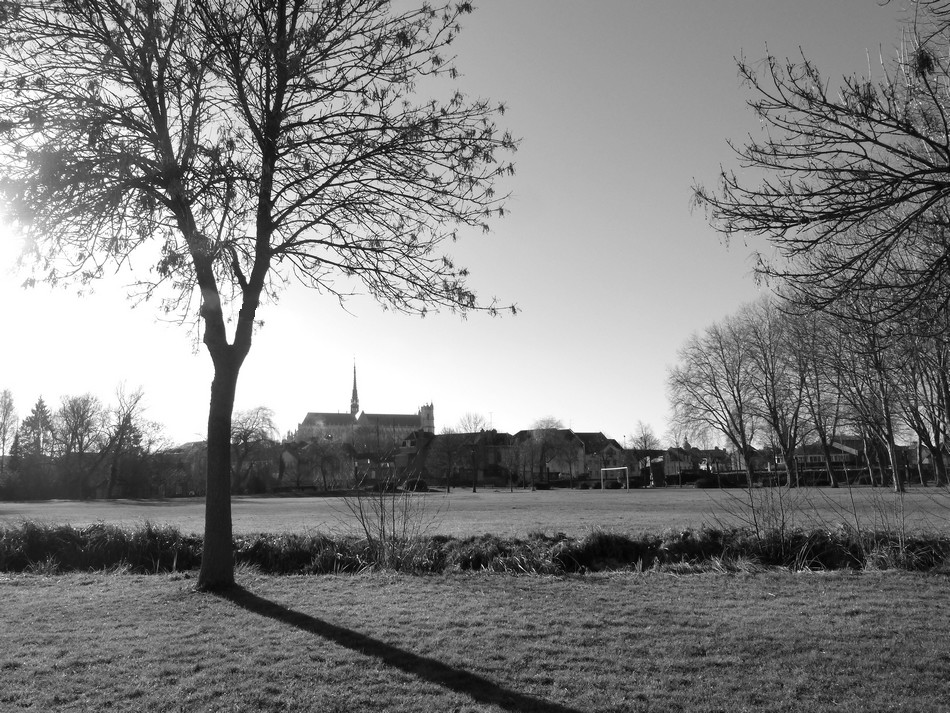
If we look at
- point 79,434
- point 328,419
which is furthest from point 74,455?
point 328,419

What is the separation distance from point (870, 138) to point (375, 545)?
29.3ft

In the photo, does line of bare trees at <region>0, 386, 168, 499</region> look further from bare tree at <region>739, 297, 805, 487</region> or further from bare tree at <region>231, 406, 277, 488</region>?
bare tree at <region>739, 297, 805, 487</region>

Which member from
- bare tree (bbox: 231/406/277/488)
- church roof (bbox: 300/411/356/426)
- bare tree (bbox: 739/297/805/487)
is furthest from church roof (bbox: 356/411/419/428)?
bare tree (bbox: 739/297/805/487)

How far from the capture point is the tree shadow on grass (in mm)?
4539

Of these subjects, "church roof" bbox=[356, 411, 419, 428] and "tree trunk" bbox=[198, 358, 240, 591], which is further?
"church roof" bbox=[356, 411, 419, 428]

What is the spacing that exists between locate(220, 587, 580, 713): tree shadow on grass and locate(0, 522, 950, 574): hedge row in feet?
12.0

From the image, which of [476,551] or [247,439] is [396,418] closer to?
[247,439]

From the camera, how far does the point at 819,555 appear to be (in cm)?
1155

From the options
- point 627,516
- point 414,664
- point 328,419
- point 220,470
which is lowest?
point 627,516

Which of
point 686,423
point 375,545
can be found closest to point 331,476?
point 686,423

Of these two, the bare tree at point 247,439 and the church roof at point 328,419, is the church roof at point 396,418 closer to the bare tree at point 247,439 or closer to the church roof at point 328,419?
the church roof at point 328,419

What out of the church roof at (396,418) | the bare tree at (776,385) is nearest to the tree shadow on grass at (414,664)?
the bare tree at (776,385)

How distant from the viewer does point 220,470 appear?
29.8 feet

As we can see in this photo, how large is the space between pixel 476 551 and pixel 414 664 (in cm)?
692
